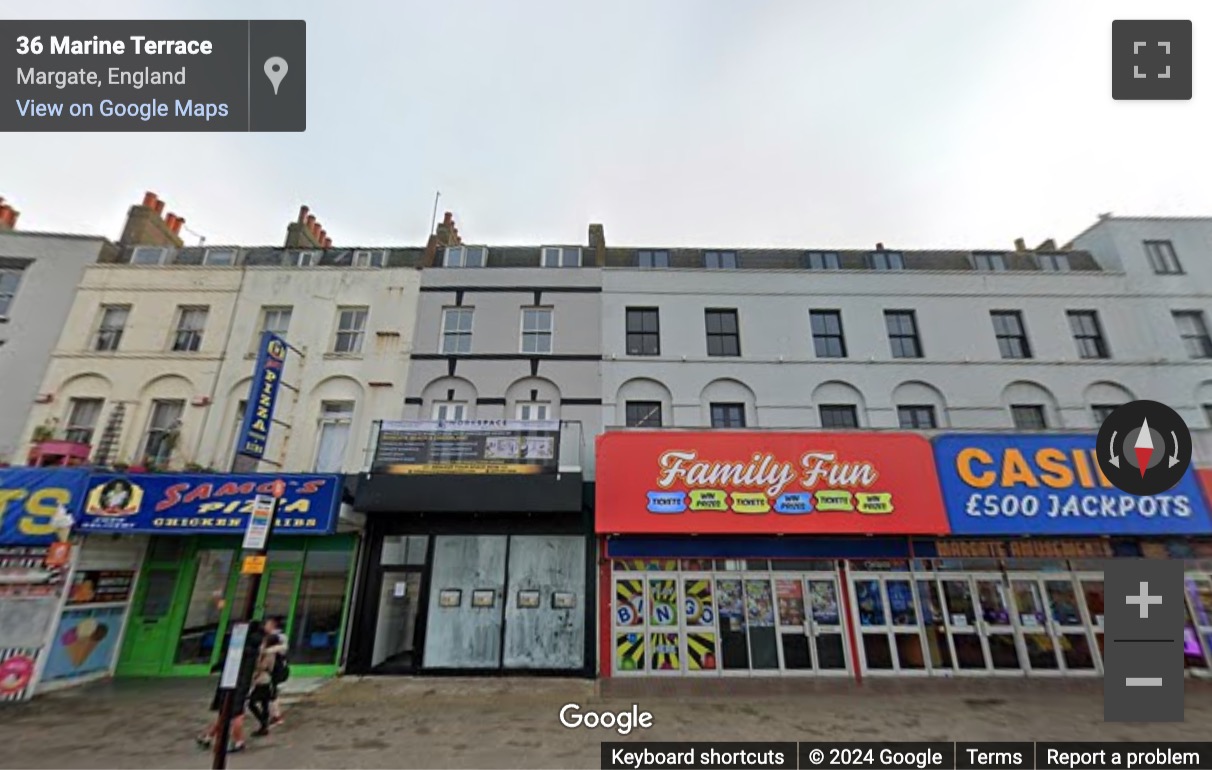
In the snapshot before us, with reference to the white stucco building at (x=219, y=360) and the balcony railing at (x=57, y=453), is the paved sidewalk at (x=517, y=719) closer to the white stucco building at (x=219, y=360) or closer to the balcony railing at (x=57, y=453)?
the balcony railing at (x=57, y=453)

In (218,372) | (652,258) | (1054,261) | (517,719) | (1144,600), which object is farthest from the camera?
(652,258)

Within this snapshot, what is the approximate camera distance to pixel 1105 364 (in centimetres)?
1436

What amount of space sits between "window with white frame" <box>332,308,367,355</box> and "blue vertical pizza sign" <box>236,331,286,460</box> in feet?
7.27

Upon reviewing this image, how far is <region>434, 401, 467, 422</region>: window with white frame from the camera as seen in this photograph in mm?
13969

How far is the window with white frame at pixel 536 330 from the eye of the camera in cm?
1481

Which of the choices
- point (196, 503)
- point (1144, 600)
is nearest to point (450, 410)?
point (196, 503)

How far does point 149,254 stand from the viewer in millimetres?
16250

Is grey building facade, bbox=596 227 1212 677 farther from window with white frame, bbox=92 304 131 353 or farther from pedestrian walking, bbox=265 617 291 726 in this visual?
window with white frame, bbox=92 304 131 353

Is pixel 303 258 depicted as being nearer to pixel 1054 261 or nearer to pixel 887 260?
pixel 887 260

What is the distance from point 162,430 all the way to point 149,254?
21.5 ft

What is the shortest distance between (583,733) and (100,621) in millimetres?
12017

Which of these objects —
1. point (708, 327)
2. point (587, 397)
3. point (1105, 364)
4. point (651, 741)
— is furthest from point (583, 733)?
point (1105, 364)

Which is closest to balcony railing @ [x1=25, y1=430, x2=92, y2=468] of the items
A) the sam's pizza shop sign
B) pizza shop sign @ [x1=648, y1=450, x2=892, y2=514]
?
the sam's pizza shop sign

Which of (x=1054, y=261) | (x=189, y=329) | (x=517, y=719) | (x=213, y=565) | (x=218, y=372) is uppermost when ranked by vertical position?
(x=1054, y=261)
